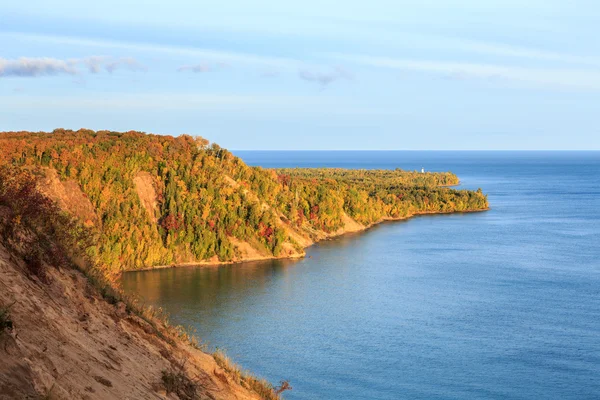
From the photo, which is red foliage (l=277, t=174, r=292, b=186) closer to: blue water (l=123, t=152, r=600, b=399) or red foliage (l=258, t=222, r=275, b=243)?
blue water (l=123, t=152, r=600, b=399)

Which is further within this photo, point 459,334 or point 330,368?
point 459,334

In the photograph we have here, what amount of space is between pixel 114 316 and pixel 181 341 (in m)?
4.19

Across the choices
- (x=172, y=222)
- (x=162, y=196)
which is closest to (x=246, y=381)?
(x=172, y=222)

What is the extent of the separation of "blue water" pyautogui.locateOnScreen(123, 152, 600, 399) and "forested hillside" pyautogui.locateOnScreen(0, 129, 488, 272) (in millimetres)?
5535

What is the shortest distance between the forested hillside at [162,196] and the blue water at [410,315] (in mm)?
5535

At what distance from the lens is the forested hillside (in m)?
87.8

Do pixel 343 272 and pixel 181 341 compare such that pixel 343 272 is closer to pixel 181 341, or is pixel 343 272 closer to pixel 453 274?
pixel 453 274

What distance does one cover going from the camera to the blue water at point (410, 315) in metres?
45.0

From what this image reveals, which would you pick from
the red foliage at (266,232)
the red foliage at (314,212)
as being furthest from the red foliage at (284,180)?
the red foliage at (266,232)

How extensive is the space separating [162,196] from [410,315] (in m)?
47.4

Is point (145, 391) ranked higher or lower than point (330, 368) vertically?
higher

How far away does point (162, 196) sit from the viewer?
97750 mm

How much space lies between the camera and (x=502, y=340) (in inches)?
2119

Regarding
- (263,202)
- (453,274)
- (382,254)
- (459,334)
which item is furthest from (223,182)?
(459,334)
